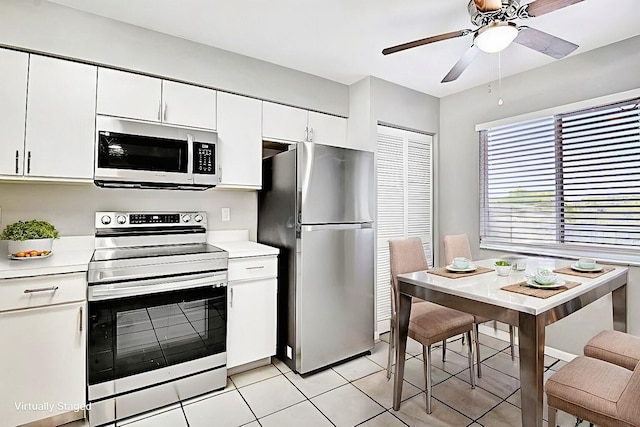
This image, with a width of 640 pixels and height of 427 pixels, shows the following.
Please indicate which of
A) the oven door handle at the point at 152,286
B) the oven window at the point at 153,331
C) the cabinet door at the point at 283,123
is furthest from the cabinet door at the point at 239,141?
the oven window at the point at 153,331

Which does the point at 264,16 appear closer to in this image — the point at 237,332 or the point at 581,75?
the point at 237,332

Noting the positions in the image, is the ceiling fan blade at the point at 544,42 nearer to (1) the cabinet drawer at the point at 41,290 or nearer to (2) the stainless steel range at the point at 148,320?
(2) the stainless steel range at the point at 148,320

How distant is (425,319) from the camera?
7.18 ft

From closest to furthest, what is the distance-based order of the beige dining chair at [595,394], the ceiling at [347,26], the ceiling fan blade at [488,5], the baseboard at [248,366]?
1. the beige dining chair at [595,394]
2. the ceiling fan blade at [488,5]
3. the ceiling at [347,26]
4. the baseboard at [248,366]

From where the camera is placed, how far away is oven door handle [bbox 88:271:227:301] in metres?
1.90

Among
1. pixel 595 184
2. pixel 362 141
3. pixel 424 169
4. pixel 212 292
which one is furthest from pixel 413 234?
pixel 212 292

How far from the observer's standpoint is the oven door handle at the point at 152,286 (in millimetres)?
1903

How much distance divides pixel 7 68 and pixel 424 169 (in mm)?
3614

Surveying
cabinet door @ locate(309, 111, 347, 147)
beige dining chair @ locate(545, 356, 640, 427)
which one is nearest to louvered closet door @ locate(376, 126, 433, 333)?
→ cabinet door @ locate(309, 111, 347, 147)

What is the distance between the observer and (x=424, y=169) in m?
3.79

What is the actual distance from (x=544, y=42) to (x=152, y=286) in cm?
281

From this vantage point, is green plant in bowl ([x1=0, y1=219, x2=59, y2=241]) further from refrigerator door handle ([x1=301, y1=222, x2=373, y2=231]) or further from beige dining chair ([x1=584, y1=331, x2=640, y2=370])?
beige dining chair ([x1=584, y1=331, x2=640, y2=370])

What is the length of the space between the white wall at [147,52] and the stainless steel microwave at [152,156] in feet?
1.42

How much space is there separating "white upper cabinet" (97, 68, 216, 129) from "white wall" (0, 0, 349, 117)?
2.8 inches
